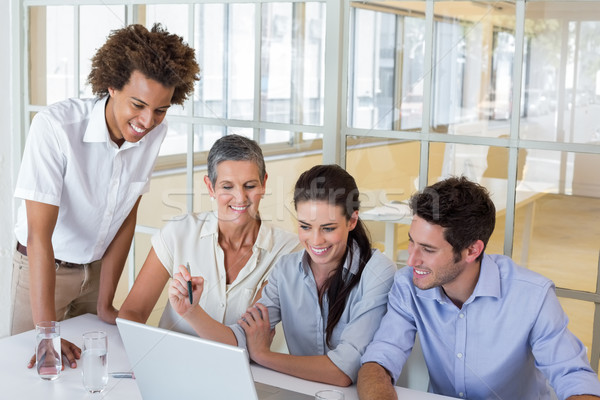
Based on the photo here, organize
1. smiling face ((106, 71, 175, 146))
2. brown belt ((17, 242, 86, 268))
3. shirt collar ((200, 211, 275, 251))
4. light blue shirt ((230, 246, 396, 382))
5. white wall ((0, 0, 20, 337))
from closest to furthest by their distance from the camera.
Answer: light blue shirt ((230, 246, 396, 382)), smiling face ((106, 71, 175, 146)), shirt collar ((200, 211, 275, 251)), brown belt ((17, 242, 86, 268)), white wall ((0, 0, 20, 337))

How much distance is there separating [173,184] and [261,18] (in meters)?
0.64

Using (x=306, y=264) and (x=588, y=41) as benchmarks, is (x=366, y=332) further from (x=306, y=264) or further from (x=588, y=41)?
(x=588, y=41)

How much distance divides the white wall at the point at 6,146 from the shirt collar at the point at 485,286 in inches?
71.2

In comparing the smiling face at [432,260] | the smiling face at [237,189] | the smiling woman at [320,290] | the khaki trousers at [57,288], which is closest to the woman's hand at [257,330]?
the smiling woman at [320,290]

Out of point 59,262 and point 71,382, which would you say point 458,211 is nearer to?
point 71,382

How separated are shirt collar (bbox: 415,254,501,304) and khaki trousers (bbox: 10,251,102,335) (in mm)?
994

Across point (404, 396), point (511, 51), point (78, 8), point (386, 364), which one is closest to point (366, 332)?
point (386, 364)

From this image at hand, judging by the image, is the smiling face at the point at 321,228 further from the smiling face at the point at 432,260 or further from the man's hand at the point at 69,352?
the man's hand at the point at 69,352

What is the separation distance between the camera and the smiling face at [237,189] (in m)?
1.79

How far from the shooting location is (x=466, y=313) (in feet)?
5.03

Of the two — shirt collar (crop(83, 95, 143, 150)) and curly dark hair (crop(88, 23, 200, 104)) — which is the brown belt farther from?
A: curly dark hair (crop(88, 23, 200, 104))

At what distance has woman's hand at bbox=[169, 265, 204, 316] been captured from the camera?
5.07 ft

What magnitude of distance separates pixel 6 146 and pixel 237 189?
52.6 inches

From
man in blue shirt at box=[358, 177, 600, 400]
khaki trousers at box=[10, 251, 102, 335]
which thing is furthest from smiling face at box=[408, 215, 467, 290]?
khaki trousers at box=[10, 251, 102, 335]
